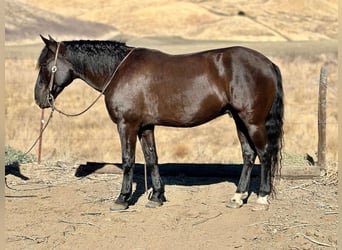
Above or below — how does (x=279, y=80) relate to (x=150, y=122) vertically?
above

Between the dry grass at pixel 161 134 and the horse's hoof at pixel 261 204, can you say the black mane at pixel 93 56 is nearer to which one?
the horse's hoof at pixel 261 204

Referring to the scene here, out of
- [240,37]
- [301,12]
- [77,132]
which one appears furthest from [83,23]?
[77,132]

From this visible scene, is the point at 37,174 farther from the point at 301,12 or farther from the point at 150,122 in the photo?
the point at 301,12

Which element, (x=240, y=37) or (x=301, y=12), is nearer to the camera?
(x=240, y=37)

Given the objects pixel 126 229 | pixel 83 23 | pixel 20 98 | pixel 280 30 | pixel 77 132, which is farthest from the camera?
pixel 83 23

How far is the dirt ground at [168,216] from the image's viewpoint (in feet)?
18.7

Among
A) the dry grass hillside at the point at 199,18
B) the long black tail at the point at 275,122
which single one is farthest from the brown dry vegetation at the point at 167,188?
the dry grass hillside at the point at 199,18

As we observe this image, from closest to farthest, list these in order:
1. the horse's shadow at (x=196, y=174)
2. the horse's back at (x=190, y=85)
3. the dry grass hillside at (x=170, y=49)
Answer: the horse's back at (x=190, y=85) < the horse's shadow at (x=196, y=174) < the dry grass hillside at (x=170, y=49)

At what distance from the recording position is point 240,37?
47688 millimetres

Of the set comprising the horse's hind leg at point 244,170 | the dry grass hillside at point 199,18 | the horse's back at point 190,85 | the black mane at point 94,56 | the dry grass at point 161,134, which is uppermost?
the dry grass hillside at point 199,18

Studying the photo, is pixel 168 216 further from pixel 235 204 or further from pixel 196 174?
pixel 196 174

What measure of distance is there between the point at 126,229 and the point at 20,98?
1191 cm

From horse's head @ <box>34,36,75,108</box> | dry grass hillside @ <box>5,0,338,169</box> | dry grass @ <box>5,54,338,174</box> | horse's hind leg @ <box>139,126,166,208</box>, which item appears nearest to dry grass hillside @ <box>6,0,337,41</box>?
dry grass hillside @ <box>5,0,338,169</box>

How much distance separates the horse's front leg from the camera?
21.6 feet
